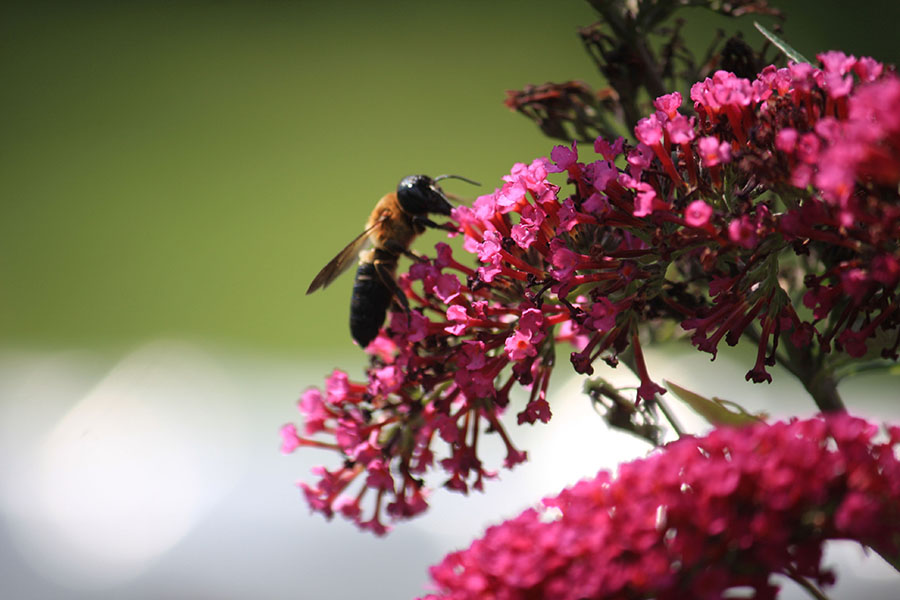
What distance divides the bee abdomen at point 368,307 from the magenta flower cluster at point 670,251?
0.16 ft

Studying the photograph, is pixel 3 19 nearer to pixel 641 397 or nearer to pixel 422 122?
pixel 422 122

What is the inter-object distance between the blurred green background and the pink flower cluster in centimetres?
165

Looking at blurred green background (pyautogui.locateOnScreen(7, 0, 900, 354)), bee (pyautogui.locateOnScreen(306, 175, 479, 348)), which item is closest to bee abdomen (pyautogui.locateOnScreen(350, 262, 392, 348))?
bee (pyautogui.locateOnScreen(306, 175, 479, 348))

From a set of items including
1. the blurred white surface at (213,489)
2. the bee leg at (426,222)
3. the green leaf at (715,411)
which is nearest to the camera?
the green leaf at (715,411)

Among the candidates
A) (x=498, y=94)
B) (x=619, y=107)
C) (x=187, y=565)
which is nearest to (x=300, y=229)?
(x=498, y=94)

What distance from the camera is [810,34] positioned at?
82.0 inches

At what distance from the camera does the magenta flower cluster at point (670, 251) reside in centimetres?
38

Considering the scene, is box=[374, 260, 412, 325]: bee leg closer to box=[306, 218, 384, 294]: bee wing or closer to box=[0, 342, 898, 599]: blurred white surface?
box=[306, 218, 384, 294]: bee wing

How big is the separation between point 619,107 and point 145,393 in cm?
146

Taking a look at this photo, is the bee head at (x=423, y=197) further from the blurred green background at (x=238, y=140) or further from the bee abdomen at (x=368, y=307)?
the blurred green background at (x=238, y=140)

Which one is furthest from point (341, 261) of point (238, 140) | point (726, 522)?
point (238, 140)

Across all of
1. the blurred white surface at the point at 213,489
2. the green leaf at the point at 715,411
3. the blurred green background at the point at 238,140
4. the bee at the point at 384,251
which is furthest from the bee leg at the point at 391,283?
the blurred green background at the point at 238,140

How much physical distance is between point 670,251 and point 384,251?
0.29 meters

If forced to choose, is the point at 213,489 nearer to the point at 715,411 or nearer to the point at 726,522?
the point at 715,411
